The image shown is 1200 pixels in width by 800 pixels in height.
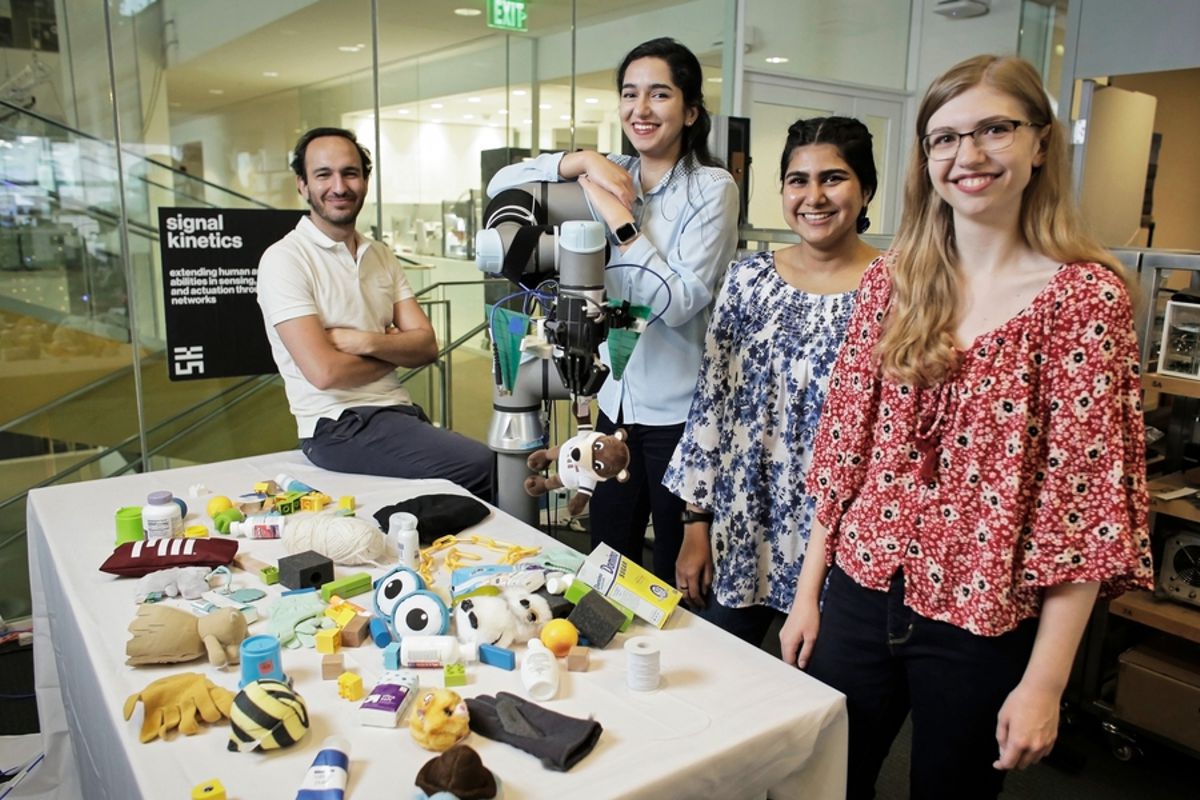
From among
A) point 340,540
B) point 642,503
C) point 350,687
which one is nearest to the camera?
point 350,687

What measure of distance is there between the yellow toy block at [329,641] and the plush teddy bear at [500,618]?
0.55 feet

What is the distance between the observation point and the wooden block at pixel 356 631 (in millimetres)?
1234

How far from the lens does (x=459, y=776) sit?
0.89 m

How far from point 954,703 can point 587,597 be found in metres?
0.51

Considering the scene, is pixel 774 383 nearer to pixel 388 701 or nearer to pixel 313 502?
pixel 388 701

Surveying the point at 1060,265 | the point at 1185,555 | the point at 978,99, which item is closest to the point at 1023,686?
the point at 1060,265

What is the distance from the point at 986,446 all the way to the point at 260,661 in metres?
0.95

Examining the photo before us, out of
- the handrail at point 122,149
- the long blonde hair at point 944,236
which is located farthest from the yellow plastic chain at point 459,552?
the handrail at point 122,149

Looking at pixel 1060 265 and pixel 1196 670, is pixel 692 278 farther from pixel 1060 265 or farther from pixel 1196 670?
pixel 1196 670

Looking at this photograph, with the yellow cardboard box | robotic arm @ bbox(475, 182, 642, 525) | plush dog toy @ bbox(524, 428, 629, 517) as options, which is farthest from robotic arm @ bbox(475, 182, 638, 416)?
the yellow cardboard box

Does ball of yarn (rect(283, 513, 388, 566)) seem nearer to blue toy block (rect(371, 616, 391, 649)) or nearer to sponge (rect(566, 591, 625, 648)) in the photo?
blue toy block (rect(371, 616, 391, 649))

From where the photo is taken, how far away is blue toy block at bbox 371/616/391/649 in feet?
4.07

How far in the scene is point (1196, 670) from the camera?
2.23m

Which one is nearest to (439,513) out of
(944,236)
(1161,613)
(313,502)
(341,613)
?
(313,502)
